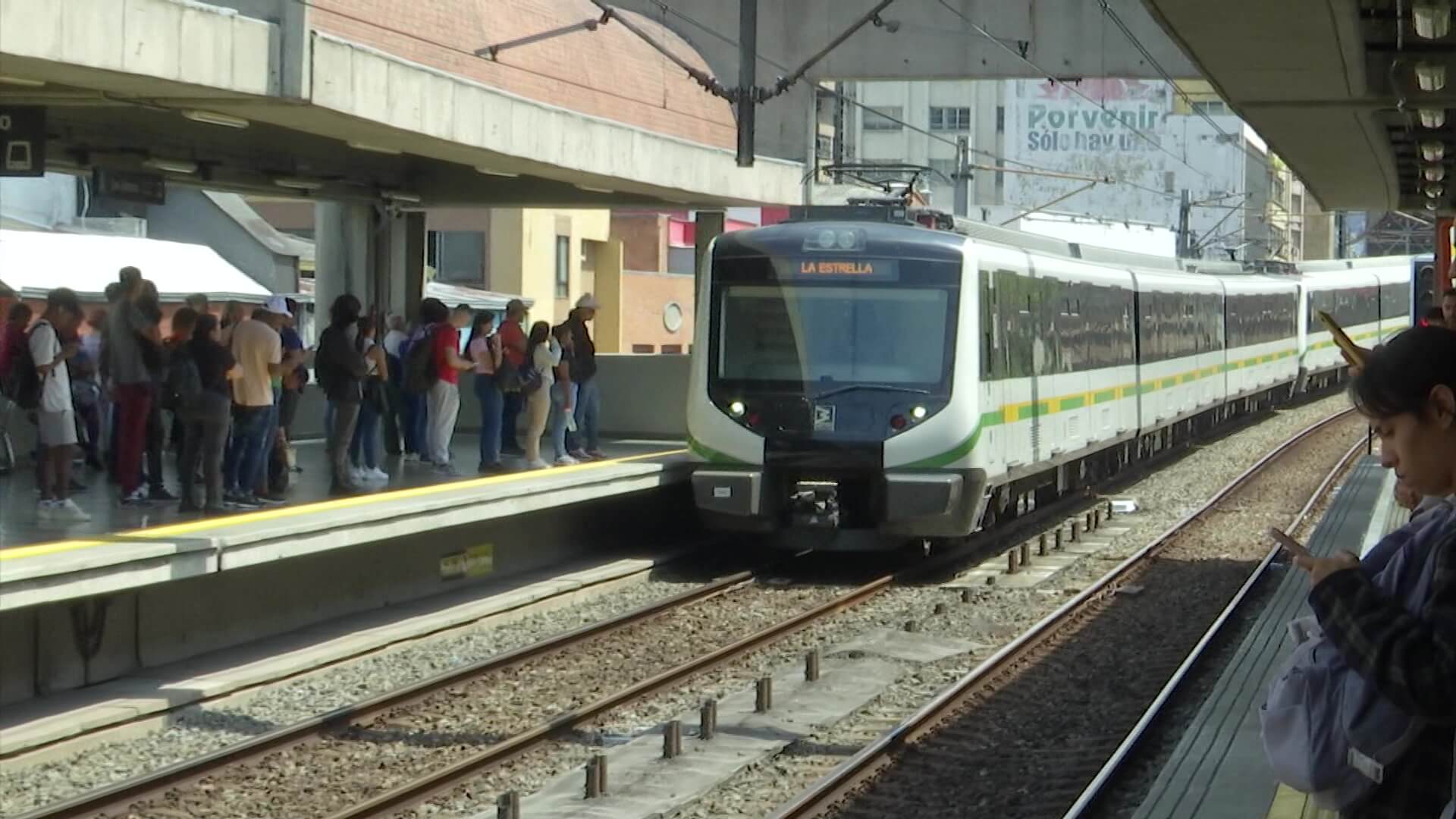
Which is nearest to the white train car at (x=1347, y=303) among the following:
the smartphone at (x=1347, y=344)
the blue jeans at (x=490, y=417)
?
the blue jeans at (x=490, y=417)

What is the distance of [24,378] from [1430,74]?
325 inches

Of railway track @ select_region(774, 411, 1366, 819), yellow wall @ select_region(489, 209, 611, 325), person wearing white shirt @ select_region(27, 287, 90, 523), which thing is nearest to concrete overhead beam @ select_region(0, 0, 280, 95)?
person wearing white shirt @ select_region(27, 287, 90, 523)

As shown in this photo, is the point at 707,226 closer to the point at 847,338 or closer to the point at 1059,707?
the point at 847,338

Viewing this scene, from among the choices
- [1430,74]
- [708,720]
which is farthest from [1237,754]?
[1430,74]

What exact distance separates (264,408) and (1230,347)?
23486 mm

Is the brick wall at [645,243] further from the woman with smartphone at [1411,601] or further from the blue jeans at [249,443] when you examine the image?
the woman with smartphone at [1411,601]

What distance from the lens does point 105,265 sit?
28.7 meters

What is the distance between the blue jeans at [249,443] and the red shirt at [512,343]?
142 inches

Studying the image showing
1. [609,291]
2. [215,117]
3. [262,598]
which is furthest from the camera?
[609,291]

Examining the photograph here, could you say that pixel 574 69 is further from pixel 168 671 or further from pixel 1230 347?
pixel 168 671

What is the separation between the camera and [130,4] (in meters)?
9.53

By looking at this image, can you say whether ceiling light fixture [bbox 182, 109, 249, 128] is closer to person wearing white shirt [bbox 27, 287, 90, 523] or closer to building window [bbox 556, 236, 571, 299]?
person wearing white shirt [bbox 27, 287, 90, 523]

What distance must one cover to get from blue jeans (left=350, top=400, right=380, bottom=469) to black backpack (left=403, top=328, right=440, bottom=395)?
2.59 ft

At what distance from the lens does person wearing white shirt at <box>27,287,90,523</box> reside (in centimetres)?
1100
